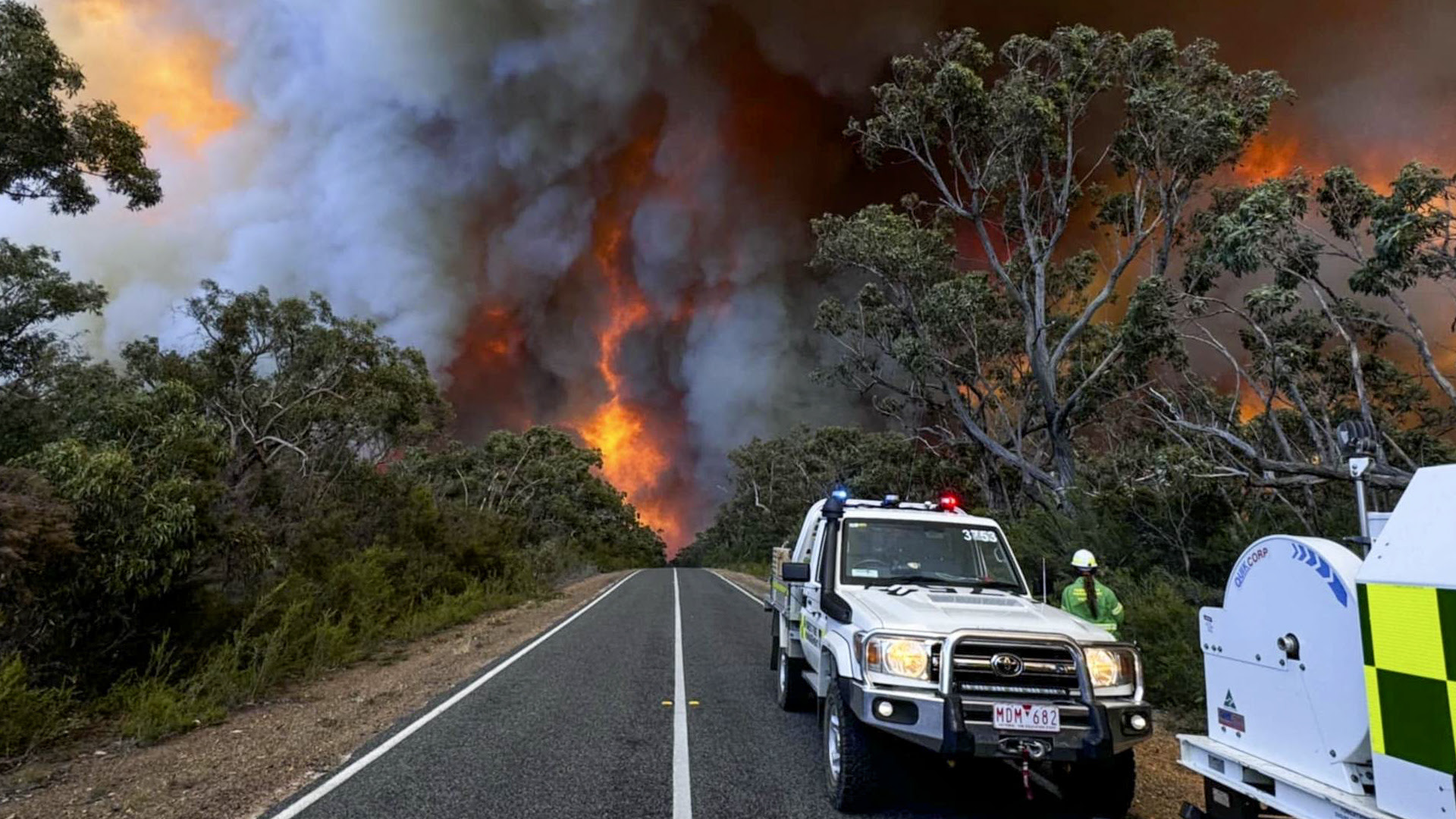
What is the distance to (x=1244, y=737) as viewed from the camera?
3.62m

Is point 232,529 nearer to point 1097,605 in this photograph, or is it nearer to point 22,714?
point 22,714

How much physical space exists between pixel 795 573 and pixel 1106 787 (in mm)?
2721

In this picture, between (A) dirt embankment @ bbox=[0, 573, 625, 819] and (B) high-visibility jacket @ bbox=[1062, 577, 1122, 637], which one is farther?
(B) high-visibility jacket @ bbox=[1062, 577, 1122, 637]

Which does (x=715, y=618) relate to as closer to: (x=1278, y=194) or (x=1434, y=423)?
(x=1278, y=194)

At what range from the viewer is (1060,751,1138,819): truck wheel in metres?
4.95

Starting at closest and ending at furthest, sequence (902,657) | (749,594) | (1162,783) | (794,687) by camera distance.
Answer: (902,657) → (1162,783) → (794,687) → (749,594)

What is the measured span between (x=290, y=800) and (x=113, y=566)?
14.6 ft

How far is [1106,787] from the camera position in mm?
5012

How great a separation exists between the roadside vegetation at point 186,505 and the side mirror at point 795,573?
626 centimetres

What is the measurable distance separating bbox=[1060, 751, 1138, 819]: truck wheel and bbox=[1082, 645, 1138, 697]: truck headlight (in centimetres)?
44

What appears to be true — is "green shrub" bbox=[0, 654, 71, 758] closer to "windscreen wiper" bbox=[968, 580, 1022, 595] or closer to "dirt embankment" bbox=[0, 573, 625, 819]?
"dirt embankment" bbox=[0, 573, 625, 819]

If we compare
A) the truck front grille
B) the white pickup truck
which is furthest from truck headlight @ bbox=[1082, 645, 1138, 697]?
the truck front grille

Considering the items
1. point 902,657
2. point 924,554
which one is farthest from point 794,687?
point 902,657

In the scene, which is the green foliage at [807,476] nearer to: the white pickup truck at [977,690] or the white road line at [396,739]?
the white road line at [396,739]
